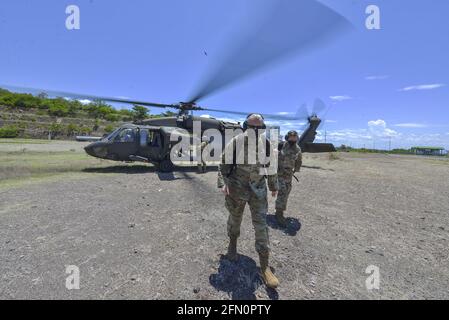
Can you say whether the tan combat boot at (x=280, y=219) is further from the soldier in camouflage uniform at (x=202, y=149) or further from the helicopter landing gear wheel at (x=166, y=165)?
the helicopter landing gear wheel at (x=166, y=165)

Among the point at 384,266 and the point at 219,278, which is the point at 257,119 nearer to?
the point at 219,278

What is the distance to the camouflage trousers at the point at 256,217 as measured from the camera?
320cm

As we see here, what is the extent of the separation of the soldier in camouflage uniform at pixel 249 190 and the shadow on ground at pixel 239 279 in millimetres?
187

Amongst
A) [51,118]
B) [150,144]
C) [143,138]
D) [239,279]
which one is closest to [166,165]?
[150,144]

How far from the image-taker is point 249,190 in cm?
335

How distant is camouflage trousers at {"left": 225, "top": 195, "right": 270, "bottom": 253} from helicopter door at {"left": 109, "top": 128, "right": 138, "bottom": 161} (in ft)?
28.8

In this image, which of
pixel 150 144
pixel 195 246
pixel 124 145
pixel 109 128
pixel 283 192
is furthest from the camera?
pixel 109 128

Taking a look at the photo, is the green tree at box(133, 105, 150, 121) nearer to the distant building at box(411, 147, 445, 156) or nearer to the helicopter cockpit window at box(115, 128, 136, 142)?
the helicopter cockpit window at box(115, 128, 136, 142)

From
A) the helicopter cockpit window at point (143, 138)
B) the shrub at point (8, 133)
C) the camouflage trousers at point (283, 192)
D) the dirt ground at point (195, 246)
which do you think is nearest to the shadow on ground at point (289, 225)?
the dirt ground at point (195, 246)

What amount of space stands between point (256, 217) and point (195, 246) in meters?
1.32

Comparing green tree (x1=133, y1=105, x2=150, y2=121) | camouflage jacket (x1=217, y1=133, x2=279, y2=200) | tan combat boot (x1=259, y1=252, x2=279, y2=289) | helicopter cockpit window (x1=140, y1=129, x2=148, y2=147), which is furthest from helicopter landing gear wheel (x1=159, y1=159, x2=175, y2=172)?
green tree (x1=133, y1=105, x2=150, y2=121)

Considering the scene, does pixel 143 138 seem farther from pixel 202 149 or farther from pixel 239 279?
pixel 239 279

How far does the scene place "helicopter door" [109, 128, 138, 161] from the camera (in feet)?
35.7
